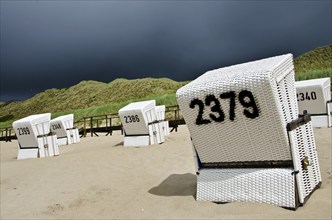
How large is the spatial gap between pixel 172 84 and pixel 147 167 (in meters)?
65.0

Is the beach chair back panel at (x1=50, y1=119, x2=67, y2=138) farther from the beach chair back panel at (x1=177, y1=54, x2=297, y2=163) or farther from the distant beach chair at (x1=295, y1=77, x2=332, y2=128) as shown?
the beach chair back panel at (x1=177, y1=54, x2=297, y2=163)

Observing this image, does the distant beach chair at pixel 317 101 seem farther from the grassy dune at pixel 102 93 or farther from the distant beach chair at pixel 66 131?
the grassy dune at pixel 102 93

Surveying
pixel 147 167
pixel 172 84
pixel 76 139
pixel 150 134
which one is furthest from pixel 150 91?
pixel 147 167

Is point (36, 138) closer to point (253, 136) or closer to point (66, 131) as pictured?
point (66, 131)

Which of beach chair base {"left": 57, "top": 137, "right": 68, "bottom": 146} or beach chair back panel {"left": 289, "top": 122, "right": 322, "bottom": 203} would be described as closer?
beach chair back panel {"left": 289, "top": 122, "right": 322, "bottom": 203}

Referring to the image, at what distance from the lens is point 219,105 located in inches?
166

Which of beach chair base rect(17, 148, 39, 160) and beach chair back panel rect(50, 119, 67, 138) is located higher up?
beach chair back panel rect(50, 119, 67, 138)

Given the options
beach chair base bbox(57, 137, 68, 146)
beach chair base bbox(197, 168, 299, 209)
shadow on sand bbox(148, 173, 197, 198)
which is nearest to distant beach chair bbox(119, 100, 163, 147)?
shadow on sand bbox(148, 173, 197, 198)

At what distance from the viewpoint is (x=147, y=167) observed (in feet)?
25.4

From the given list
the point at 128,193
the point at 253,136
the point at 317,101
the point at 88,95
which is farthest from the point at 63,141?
the point at 88,95

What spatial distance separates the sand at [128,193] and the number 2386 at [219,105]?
3.62 feet

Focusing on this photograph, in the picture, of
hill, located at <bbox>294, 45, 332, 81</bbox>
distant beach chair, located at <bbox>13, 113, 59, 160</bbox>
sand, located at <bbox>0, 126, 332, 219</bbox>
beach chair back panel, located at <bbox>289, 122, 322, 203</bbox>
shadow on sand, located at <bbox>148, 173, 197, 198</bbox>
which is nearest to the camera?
beach chair back panel, located at <bbox>289, 122, 322, 203</bbox>

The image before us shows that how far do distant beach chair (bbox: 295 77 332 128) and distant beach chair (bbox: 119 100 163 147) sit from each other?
5400mm

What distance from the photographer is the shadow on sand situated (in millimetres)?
5177
